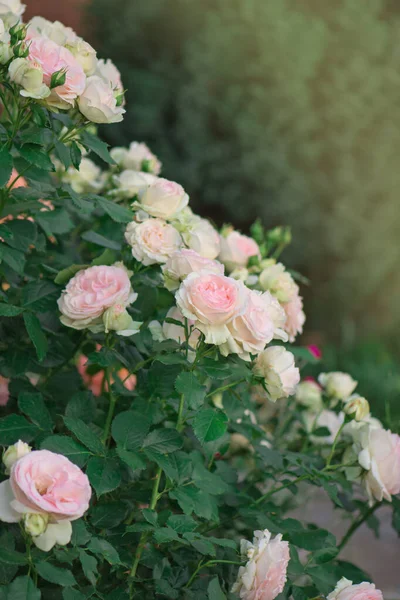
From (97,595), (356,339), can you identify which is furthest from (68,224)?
(356,339)

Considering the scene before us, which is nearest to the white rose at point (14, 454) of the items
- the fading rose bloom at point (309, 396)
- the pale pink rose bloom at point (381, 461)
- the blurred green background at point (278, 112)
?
the pale pink rose bloom at point (381, 461)

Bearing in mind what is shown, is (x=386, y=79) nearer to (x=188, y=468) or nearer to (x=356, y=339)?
(x=356, y=339)

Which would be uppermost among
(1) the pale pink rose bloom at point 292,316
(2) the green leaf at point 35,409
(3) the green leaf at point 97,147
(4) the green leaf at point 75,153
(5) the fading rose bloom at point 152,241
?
(3) the green leaf at point 97,147

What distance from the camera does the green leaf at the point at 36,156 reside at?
86cm

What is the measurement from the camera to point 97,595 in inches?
34.2

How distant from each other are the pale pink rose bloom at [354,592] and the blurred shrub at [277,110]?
2635mm

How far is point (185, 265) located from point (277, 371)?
16cm

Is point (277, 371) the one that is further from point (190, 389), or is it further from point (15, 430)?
point (15, 430)

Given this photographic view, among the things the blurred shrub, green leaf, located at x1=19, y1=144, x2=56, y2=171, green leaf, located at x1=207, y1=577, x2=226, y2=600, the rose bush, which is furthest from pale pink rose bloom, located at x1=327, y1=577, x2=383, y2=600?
the blurred shrub

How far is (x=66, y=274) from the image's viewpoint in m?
0.95

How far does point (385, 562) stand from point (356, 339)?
181 cm

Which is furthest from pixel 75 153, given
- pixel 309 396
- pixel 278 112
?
pixel 278 112

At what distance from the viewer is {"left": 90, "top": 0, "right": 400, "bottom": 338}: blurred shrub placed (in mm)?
3391

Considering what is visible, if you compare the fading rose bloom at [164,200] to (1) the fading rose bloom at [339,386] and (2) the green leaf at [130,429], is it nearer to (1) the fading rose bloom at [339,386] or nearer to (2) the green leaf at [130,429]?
(2) the green leaf at [130,429]
